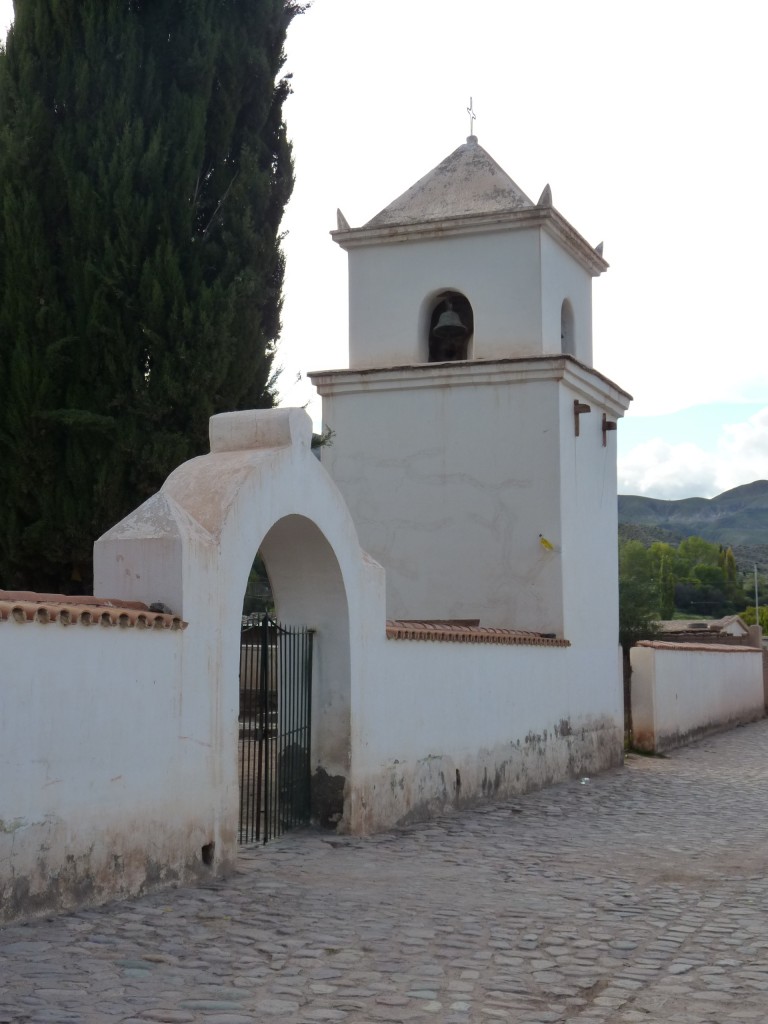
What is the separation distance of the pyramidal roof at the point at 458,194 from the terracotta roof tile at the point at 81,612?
9.65 m

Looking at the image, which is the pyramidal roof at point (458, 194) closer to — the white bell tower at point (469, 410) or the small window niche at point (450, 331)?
the white bell tower at point (469, 410)

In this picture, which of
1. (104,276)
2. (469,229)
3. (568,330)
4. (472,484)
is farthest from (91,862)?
(568,330)

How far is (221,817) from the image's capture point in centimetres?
827

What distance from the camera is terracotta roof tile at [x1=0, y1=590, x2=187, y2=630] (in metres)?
6.42

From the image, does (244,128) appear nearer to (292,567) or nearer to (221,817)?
(292,567)

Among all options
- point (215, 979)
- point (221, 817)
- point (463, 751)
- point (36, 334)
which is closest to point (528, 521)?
point (463, 751)

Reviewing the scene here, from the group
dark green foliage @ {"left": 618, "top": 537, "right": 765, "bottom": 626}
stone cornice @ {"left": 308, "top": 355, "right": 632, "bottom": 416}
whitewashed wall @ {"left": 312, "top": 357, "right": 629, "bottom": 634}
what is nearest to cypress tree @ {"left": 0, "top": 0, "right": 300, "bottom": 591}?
stone cornice @ {"left": 308, "top": 355, "right": 632, "bottom": 416}

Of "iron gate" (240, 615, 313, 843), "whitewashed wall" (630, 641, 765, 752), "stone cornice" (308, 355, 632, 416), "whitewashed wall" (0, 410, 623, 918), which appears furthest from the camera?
"whitewashed wall" (630, 641, 765, 752)

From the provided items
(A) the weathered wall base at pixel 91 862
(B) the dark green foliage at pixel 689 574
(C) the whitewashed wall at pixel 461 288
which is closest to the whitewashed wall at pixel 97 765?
(A) the weathered wall base at pixel 91 862

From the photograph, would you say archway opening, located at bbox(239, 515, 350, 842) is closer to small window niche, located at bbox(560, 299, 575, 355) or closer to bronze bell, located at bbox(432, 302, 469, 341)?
bronze bell, located at bbox(432, 302, 469, 341)

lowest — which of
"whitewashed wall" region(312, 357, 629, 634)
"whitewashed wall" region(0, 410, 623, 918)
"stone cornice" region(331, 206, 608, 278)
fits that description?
"whitewashed wall" region(0, 410, 623, 918)

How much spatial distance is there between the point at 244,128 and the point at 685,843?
29.5 feet

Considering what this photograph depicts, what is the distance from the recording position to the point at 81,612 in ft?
22.5

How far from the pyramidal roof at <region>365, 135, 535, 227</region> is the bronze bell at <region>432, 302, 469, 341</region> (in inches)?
47.5
